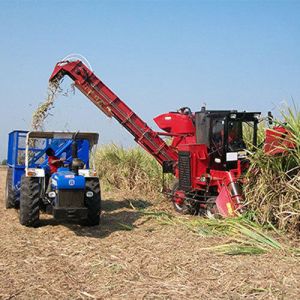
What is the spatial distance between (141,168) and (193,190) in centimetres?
362

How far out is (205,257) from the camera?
17.5 ft

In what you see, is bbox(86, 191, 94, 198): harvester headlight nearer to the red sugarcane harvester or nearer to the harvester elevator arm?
the red sugarcane harvester

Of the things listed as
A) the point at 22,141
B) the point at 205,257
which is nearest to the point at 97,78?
the point at 22,141

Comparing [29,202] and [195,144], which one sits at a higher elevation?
[195,144]

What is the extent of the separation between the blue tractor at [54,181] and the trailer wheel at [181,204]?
6.66 ft

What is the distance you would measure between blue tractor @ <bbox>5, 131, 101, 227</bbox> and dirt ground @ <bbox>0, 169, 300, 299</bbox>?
39 centimetres

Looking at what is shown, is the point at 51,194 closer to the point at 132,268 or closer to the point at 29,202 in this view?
the point at 29,202

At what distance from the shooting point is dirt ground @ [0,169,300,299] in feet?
13.7

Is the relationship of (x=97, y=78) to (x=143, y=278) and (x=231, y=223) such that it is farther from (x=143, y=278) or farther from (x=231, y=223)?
(x=143, y=278)

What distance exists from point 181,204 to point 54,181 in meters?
3.32

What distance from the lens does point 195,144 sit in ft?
29.7

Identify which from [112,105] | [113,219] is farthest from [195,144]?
[112,105]

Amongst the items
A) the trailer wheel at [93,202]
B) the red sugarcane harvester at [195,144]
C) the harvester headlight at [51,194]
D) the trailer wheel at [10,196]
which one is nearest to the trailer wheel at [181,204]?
the red sugarcane harvester at [195,144]

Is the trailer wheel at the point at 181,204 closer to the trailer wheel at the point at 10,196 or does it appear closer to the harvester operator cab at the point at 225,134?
the harvester operator cab at the point at 225,134
